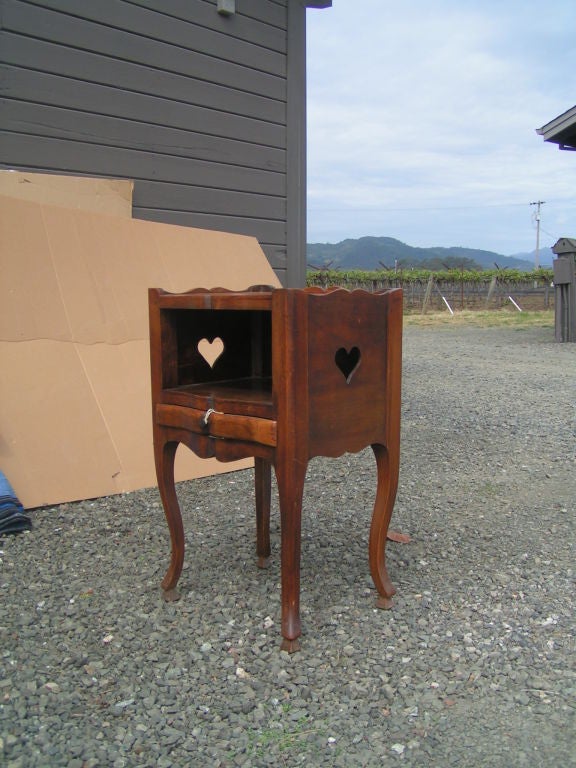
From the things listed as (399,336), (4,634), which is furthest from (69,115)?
(4,634)

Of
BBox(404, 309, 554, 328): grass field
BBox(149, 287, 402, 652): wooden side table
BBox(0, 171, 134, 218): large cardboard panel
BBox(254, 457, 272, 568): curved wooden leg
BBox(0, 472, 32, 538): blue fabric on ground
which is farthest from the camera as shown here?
BBox(404, 309, 554, 328): grass field

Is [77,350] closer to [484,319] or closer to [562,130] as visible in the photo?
[562,130]

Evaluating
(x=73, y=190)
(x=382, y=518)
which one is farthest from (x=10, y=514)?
(x=73, y=190)

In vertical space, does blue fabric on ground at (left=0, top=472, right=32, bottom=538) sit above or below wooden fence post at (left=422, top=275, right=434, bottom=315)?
below

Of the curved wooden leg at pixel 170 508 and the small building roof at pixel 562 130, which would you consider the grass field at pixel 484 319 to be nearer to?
the small building roof at pixel 562 130

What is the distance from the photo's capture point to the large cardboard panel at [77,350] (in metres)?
3.13

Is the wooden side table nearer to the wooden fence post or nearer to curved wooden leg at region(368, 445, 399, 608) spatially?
curved wooden leg at region(368, 445, 399, 608)

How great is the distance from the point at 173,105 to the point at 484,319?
48.1 ft

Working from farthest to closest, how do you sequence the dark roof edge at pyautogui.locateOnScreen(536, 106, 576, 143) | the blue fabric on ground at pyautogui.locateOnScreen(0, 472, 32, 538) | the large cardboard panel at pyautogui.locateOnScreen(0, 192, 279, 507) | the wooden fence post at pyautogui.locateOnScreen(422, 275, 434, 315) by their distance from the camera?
the wooden fence post at pyautogui.locateOnScreen(422, 275, 434, 315)
the dark roof edge at pyautogui.locateOnScreen(536, 106, 576, 143)
the large cardboard panel at pyautogui.locateOnScreen(0, 192, 279, 507)
the blue fabric on ground at pyautogui.locateOnScreen(0, 472, 32, 538)

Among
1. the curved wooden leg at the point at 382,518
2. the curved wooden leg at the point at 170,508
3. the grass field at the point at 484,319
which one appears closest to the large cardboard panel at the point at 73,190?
the curved wooden leg at the point at 170,508

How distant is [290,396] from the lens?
71.7 inches

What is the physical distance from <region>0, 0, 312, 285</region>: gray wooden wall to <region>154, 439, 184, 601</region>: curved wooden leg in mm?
2481

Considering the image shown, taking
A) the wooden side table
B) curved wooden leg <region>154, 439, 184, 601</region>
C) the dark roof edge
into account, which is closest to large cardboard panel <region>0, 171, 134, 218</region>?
the wooden side table

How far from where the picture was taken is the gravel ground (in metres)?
1.57
